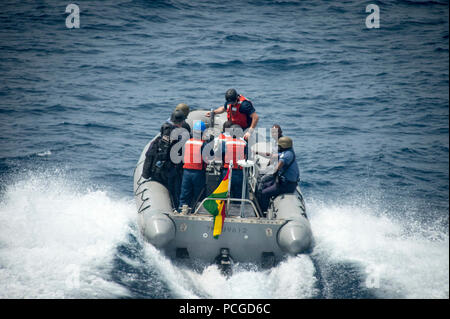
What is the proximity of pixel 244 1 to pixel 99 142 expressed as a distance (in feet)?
43.7

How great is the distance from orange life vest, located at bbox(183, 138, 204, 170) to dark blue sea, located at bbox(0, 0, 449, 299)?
1315 mm

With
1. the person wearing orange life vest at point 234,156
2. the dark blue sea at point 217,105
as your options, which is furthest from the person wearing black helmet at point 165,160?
the dark blue sea at point 217,105

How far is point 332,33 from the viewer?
20125 mm

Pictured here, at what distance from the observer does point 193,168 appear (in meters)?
6.98

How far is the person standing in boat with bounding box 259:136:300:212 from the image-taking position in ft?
23.5

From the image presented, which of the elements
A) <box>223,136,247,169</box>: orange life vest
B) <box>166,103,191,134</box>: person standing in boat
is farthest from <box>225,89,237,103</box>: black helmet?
<box>223,136,247,169</box>: orange life vest

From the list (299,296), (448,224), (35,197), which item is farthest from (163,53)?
(299,296)

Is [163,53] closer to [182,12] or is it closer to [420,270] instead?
[182,12]

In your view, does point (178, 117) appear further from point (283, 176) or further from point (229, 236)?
point (229, 236)

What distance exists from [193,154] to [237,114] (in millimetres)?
1684

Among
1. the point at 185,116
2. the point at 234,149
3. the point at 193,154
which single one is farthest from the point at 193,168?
the point at 185,116

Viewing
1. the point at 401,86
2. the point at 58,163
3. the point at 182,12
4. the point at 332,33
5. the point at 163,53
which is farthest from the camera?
the point at 182,12

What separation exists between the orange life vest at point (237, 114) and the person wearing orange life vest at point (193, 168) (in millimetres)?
1211

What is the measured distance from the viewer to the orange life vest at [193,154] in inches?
271
